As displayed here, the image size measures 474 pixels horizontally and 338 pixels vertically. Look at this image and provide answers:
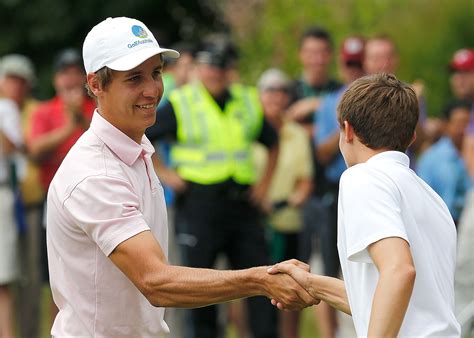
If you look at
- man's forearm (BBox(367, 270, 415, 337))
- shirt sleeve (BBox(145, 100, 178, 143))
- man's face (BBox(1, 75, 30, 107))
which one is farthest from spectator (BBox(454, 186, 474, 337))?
man's forearm (BBox(367, 270, 415, 337))

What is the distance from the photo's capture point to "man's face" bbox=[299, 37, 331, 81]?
10789mm

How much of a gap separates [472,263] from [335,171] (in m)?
1.28

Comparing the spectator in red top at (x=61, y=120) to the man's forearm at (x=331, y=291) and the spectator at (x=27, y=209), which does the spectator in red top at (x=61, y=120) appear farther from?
the man's forearm at (x=331, y=291)

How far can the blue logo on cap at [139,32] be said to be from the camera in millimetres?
5199

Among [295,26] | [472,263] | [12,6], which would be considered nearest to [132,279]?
[472,263]

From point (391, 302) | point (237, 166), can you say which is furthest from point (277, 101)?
point (391, 302)

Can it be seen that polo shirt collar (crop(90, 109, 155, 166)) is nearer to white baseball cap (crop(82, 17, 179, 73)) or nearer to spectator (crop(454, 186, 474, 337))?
white baseball cap (crop(82, 17, 179, 73))

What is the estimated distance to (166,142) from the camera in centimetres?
987

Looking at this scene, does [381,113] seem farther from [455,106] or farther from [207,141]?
[455,106]

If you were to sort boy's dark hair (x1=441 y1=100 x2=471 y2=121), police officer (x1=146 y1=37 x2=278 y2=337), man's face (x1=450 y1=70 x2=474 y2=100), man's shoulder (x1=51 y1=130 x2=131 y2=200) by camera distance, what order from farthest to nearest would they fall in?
man's face (x1=450 y1=70 x2=474 y2=100) < boy's dark hair (x1=441 y1=100 x2=471 y2=121) < police officer (x1=146 y1=37 x2=278 y2=337) < man's shoulder (x1=51 y1=130 x2=131 y2=200)

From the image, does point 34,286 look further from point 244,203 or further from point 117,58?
point 117,58

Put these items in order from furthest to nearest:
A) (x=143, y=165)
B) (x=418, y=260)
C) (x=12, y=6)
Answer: (x=12, y=6)
(x=143, y=165)
(x=418, y=260)

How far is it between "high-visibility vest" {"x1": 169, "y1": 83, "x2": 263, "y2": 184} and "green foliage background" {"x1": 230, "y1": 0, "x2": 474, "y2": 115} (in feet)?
23.4

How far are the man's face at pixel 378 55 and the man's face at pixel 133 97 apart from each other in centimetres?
470
